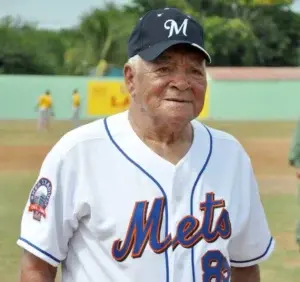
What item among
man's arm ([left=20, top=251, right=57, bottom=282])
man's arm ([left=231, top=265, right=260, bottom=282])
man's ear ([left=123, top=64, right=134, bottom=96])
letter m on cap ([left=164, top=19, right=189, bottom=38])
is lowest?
man's arm ([left=231, top=265, right=260, bottom=282])

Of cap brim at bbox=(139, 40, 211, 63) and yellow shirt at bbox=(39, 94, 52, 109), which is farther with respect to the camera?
yellow shirt at bbox=(39, 94, 52, 109)

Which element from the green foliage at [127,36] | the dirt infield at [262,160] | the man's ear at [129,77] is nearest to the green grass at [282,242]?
the dirt infield at [262,160]

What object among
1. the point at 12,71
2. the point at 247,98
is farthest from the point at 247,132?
the point at 12,71

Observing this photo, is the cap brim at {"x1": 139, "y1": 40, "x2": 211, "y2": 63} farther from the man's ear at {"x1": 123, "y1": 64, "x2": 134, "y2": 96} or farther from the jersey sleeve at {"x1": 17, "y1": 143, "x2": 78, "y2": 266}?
the jersey sleeve at {"x1": 17, "y1": 143, "x2": 78, "y2": 266}

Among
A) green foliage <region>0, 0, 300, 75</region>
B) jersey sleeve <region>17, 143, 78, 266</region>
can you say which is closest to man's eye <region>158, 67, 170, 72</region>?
jersey sleeve <region>17, 143, 78, 266</region>

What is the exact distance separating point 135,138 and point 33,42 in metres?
58.2

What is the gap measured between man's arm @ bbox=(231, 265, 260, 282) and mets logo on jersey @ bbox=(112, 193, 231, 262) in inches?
13.4

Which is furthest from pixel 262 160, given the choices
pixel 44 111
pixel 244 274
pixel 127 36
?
pixel 127 36

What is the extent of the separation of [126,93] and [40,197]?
398 inches

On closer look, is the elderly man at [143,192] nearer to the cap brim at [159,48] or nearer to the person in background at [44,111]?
the cap brim at [159,48]

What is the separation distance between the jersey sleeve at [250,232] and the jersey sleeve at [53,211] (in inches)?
21.7

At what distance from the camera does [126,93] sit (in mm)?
12539

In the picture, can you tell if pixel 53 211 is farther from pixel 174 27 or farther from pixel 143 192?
pixel 174 27

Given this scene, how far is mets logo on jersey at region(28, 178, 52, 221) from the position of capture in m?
2.45
